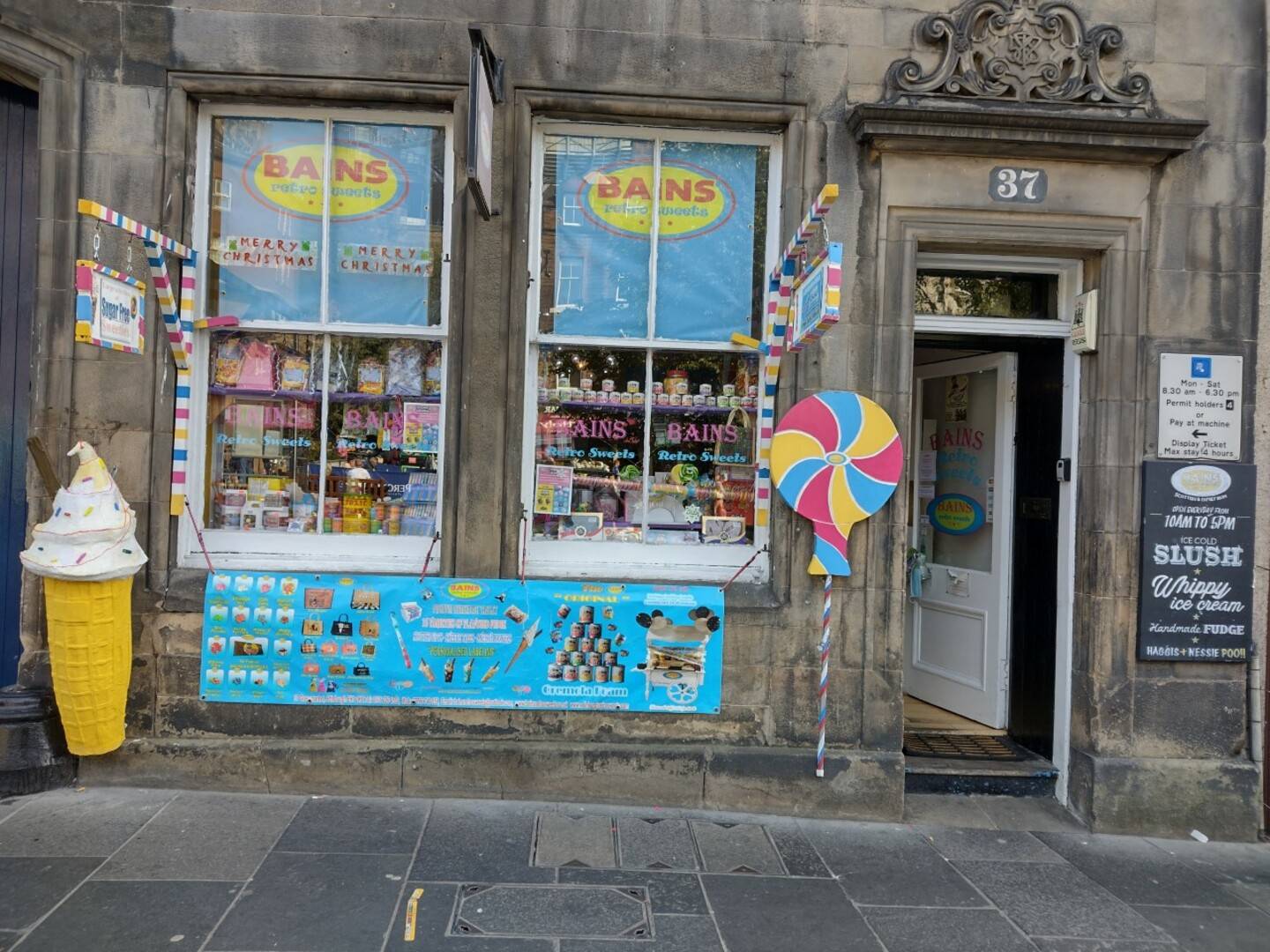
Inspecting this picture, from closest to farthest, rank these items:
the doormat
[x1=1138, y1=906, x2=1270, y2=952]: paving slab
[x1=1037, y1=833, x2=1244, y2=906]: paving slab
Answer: [x1=1138, y1=906, x2=1270, y2=952]: paving slab < [x1=1037, y1=833, x2=1244, y2=906]: paving slab < the doormat

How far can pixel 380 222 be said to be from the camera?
548 cm

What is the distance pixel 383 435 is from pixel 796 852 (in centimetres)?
344

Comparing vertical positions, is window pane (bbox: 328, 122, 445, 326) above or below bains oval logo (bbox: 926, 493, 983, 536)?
above

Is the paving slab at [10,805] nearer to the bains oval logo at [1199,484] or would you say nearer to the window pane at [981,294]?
the window pane at [981,294]

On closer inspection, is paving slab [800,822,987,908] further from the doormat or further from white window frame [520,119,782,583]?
white window frame [520,119,782,583]

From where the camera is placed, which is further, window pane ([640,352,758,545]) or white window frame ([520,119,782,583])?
window pane ([640,352,758,545])

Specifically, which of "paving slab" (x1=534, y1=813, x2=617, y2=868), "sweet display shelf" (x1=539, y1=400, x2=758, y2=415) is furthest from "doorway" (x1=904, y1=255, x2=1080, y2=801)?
"paving slab" (x1=534, y1=813, x2=617, y2=868)

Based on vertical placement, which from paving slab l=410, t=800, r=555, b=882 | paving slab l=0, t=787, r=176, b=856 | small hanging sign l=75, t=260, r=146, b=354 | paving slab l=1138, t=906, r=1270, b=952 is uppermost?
small hanging sign l=75, t=260, r=146, b=354

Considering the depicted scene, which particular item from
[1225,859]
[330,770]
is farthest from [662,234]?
[1225,859]

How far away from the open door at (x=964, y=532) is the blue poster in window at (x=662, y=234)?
6.99 ft

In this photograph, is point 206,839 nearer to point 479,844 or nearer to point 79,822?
point 79,822

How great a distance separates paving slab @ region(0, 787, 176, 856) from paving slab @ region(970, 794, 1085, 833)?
15.9 ft

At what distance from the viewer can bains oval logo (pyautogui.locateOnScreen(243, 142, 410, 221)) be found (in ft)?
17.9

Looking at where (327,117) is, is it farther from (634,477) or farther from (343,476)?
(634,477)
